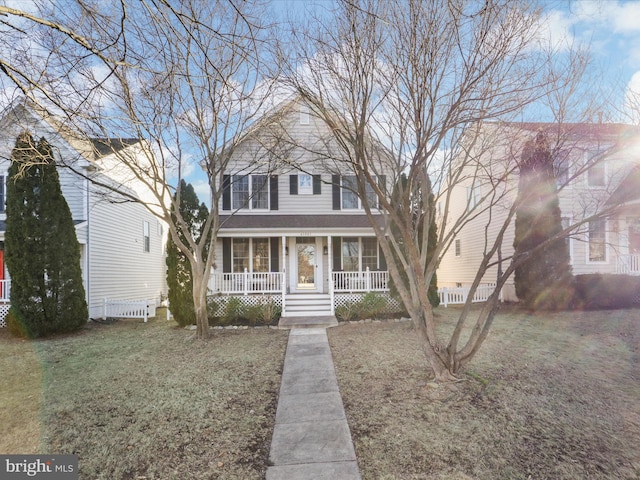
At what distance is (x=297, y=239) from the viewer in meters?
13.4

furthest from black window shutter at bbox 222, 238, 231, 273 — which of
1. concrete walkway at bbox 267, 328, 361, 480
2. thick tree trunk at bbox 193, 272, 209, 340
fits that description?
concrete walkway at bbox 267, 328, 361, 480

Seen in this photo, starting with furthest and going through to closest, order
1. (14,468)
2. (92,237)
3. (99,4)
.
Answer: (92,237) < (99,4) < (14,468)

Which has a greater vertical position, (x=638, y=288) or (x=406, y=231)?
(x=406, y=231)

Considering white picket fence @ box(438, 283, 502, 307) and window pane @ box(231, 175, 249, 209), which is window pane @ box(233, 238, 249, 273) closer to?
window pane @ box(231, 175, 249, 209)

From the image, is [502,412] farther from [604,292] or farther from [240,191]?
[240,191]

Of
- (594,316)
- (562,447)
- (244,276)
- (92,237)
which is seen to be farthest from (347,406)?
(92,237)

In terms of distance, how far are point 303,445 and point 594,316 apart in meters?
9.91

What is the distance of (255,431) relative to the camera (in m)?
3.97

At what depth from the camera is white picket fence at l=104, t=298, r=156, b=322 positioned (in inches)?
495

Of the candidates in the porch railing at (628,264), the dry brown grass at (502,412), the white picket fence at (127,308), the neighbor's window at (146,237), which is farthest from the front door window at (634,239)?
the neighbor's window at (146,237)

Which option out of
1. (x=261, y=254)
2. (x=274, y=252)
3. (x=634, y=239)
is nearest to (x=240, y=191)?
(x=261, y=254)

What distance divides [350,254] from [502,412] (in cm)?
940

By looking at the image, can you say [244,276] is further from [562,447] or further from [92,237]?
[562,447]

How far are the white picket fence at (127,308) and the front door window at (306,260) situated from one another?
5.15 meters
